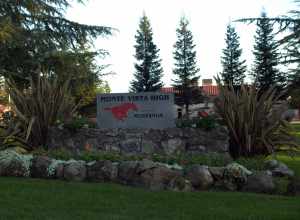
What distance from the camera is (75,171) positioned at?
349 inches

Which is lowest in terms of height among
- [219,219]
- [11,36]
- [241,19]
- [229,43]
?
[219,219]

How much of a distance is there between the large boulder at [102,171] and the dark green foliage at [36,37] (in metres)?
10.4

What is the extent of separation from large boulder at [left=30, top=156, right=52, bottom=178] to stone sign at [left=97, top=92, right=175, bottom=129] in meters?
2.79

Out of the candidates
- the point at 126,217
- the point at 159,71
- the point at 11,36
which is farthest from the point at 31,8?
the point at 159,71

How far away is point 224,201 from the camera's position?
22.5 ft

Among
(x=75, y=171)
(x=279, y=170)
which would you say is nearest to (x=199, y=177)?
(x=279, y=170)

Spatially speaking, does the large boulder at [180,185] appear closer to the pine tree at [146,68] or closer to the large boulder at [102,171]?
the large boulder at [102,171]

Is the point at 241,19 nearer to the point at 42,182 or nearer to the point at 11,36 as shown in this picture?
the point at 11,36

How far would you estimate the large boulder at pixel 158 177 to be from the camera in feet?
26.4

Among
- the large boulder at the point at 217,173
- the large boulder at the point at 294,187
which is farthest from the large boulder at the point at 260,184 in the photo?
the large boulder at the point at 217,173

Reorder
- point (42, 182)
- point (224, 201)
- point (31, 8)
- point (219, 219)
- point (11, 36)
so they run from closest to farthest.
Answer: point (219, 219), point (224, 201), point (42, 182), point (11, 36), point (31, 8)

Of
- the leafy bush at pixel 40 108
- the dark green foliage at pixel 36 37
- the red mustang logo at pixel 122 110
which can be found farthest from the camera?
the dark green foliage at pixel 36 37

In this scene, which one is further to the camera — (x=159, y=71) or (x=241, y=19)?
(x=159, y=71)

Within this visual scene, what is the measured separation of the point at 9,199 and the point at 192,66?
4368 cm
